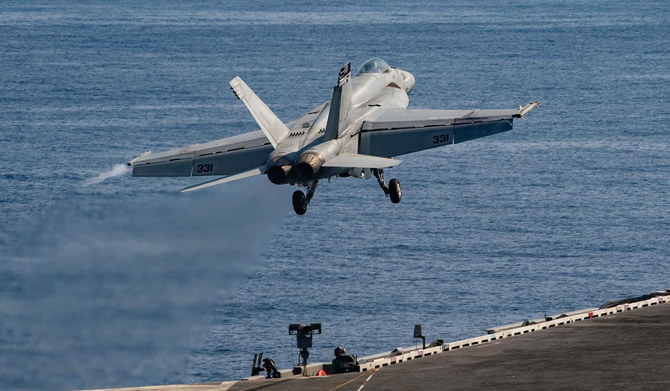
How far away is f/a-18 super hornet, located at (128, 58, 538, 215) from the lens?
72.2 metres

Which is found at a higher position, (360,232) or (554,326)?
(360,232)

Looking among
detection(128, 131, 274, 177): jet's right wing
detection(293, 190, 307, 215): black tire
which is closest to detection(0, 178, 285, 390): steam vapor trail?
detection(128, 131, 274, 177): jet's right wing

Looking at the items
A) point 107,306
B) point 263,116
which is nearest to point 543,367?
point 263,116

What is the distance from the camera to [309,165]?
234ft

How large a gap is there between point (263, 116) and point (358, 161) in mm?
6975

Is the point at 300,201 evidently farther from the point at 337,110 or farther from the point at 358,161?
the point at 337,110

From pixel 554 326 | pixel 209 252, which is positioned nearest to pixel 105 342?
pixel 209 252

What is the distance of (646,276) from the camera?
165625 millimetres

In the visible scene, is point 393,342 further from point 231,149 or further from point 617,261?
point 231,149

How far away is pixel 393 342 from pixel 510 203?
61.5 m

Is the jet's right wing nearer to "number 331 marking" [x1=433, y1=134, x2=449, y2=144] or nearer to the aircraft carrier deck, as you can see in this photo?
"number 331 marking" [x1=433, y1=134, x2=449, y2=144]

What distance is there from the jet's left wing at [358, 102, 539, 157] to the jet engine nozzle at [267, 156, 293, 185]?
316 inches

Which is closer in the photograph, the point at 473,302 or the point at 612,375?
the point at 612,375

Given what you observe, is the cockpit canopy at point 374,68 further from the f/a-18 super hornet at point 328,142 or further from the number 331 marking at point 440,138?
the number 331 marking at point 440,138
